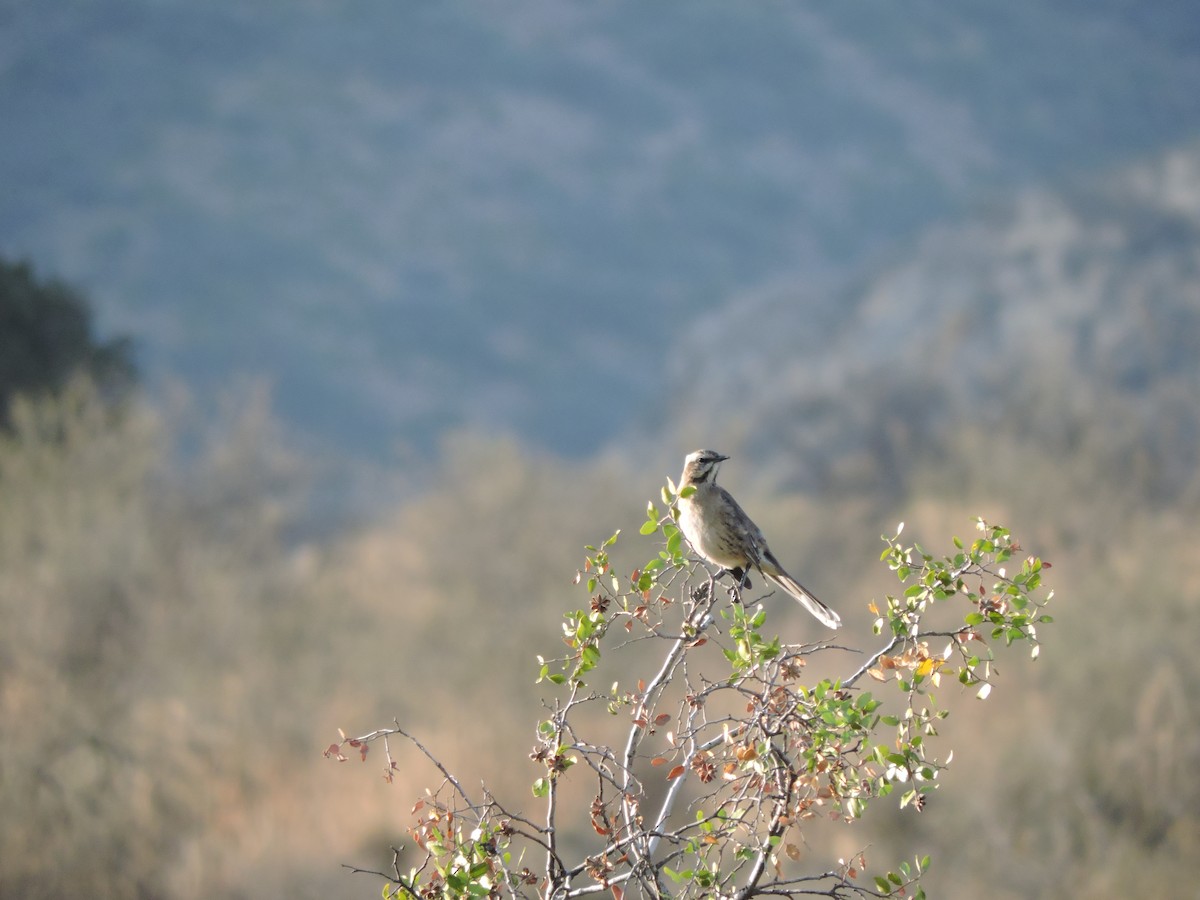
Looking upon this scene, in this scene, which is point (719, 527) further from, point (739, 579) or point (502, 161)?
point (502, 161)

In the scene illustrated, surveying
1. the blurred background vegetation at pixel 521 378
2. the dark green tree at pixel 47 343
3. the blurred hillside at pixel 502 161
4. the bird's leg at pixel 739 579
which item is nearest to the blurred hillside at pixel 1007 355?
the blurred background vegetation at pixel 521 378

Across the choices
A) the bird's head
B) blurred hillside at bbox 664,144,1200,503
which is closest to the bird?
the bird's head

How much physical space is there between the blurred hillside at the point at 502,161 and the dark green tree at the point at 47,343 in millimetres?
21322

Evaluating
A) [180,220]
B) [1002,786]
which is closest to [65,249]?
[180,220]

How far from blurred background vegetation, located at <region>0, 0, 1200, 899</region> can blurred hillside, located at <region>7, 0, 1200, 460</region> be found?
0.23 m

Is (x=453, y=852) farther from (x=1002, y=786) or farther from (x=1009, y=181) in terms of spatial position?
(x=1009, y=181)

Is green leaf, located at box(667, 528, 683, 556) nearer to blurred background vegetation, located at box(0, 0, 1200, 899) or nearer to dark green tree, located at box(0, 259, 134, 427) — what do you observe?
blurred background vegetation, located at box(0, 0, 1200, 899)

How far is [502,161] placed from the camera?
6600cm

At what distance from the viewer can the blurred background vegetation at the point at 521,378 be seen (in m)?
16.2

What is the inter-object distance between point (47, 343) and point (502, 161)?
137 feet

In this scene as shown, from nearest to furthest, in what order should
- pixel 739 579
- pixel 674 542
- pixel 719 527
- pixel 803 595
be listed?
pixel 674 542 → pixel 803 595 → pixel 739 579 → pixel 719 527

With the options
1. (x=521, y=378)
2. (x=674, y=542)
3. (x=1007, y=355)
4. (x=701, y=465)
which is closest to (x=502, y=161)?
(x=521, y=378)

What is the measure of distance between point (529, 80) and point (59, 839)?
59.6 metres

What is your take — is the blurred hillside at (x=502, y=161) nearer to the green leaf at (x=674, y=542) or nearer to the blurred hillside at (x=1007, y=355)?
the blurred hillside at (x=1007, y=355)
